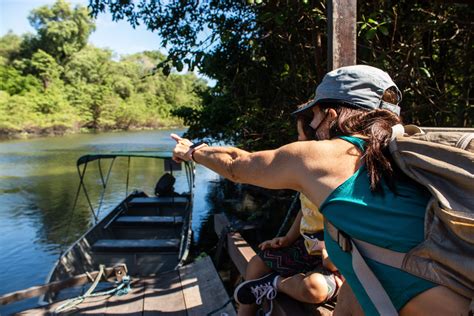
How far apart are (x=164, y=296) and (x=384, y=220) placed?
9.58 ft

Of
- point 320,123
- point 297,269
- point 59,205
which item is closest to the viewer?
point 320,123

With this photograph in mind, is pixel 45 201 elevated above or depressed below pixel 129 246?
below

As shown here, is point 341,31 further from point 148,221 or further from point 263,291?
point 148,221

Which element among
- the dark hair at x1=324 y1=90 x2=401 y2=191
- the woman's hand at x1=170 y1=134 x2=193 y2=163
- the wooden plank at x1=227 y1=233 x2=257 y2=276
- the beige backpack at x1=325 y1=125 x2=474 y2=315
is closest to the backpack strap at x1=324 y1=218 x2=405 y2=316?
the beige backpack at x1=325 y1=125 x2=474 y2=315

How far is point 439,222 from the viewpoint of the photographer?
101 centimetres

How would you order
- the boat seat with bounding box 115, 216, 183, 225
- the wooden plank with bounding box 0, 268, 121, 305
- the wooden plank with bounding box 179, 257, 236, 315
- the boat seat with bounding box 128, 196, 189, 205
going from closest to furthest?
the wooden plank with bounding box 179, 257, 236, 315 → the wooden plank with bounding box 0, 268, 121, 305 → the boat seat with bounding box 115, 216, 183, 225 → the boat seat with bounding box 128, 196, 189, 205

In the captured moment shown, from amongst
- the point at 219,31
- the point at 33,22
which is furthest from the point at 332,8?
the point at 33,22

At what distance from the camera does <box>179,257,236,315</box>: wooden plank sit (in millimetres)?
3217

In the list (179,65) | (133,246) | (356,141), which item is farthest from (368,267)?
(133,246)

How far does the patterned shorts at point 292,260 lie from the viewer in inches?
78.5

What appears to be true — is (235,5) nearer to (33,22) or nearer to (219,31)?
(219,31)

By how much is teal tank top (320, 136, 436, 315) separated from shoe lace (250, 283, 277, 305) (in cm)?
89

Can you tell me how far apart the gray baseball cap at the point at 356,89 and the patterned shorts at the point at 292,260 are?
0.88 metres

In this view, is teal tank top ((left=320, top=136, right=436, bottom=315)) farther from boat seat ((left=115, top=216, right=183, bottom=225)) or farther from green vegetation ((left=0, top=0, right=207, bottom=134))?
green vegetation ((left=0, top=0, right=207, bottom=134))
